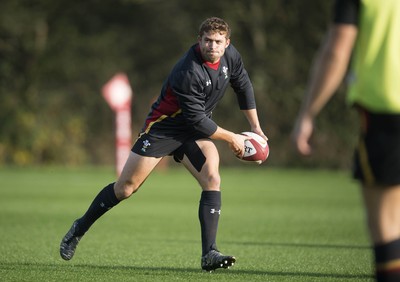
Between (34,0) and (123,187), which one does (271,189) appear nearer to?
(123,187)

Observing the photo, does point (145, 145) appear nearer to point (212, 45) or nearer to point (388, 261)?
point (212, 45)

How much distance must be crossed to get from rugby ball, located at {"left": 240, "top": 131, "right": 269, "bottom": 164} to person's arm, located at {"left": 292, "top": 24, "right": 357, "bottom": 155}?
2.99 m

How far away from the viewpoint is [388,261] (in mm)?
3752

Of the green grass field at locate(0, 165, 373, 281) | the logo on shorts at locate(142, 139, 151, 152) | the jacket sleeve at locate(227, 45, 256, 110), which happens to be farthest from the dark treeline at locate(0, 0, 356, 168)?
A: the logo on shorts at locate(142, 139, 151, 152)

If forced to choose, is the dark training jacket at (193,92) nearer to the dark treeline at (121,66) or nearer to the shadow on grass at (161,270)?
the shadow on grass at (161,270)

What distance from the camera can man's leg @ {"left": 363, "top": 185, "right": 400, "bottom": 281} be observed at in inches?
147

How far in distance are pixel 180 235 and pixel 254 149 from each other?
3.54 meters

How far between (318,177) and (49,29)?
47.5 feet

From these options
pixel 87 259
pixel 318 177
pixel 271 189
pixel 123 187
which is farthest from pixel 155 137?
pixel 318 177

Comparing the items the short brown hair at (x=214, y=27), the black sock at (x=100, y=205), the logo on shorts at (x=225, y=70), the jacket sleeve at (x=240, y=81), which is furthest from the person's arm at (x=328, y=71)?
the black sock at (x=100, y=205)

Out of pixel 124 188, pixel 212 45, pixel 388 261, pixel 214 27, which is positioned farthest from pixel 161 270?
pixel 388 261

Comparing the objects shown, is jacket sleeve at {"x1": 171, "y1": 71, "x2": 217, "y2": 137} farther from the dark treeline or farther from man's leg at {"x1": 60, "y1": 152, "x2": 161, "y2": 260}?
the dark treeline

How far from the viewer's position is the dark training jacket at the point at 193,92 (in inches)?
254

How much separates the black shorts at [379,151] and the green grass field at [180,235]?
8.41 feet
